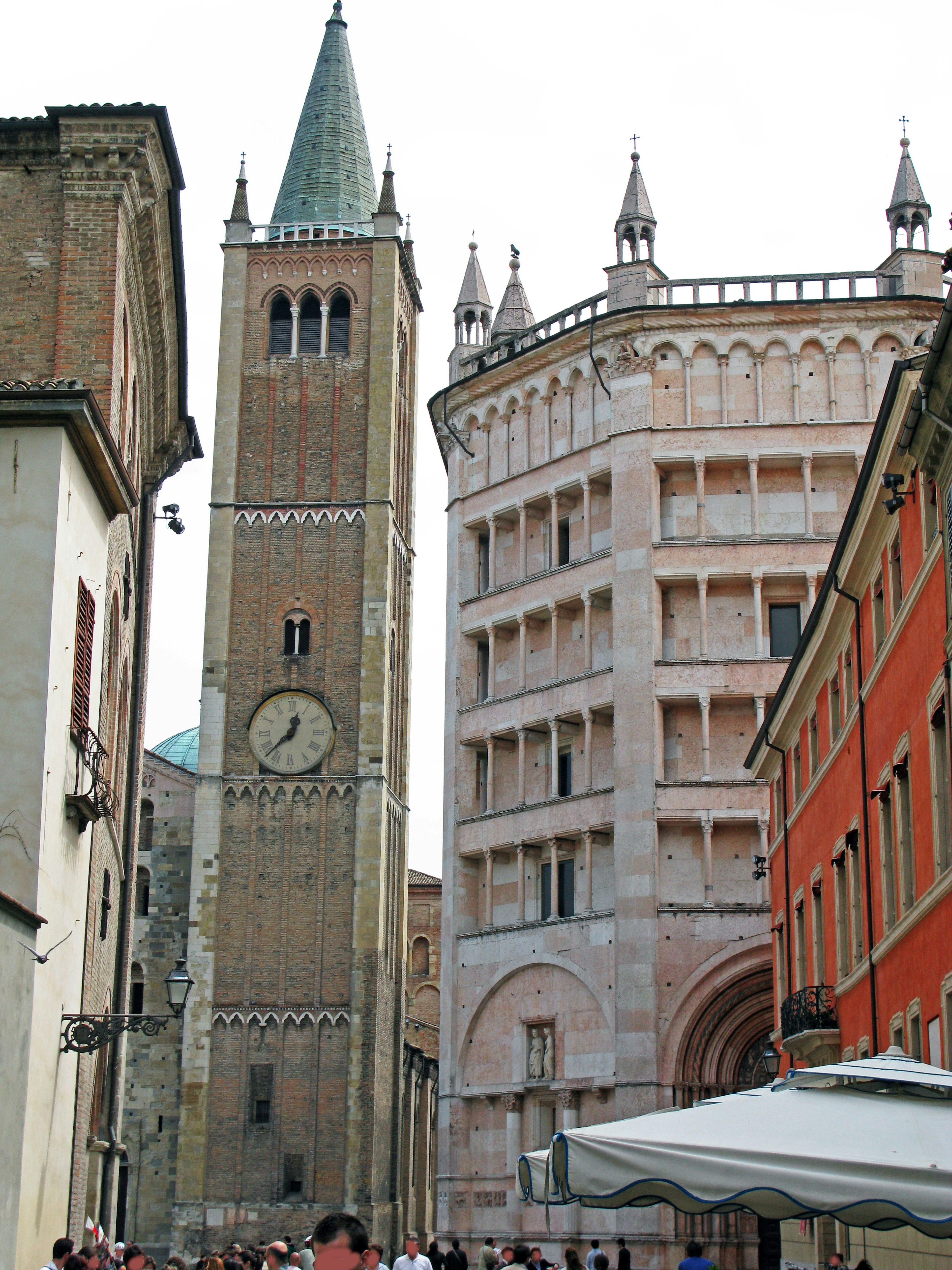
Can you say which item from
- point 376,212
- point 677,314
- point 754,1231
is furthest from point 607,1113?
point 376,212

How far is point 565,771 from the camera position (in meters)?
41.8

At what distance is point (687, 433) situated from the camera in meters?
40.8

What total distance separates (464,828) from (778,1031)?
12.6m

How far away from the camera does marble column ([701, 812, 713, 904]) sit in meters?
38.1

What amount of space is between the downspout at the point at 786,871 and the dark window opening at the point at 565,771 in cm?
879

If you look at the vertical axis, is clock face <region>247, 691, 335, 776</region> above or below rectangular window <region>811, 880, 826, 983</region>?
above

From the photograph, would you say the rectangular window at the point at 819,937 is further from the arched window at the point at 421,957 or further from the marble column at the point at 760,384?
the arched window at the point at 421,957

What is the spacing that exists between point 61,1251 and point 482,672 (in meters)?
31.2

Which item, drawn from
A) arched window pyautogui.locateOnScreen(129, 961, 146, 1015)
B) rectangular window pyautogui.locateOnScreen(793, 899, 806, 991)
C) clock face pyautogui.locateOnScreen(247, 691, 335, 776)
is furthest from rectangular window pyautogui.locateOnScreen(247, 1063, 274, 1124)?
rectangular window pyautogui.locateOnScreen(793, 899, 806, 991)

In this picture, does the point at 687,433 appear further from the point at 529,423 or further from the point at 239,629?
the point at 239,629

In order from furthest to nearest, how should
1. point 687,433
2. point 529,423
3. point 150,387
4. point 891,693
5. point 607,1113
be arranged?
point 529,423, point 687,433, point 607,1113, point 150,387, point 891,693

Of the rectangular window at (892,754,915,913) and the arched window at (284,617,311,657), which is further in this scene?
the arched window at (284,617,311,657)

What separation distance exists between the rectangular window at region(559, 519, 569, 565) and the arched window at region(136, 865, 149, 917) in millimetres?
20751

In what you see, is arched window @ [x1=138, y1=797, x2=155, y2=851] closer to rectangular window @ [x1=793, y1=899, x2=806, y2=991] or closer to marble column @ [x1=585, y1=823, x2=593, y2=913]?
marble column @ [x1=585, y1=823, x2=593, y2=913]
